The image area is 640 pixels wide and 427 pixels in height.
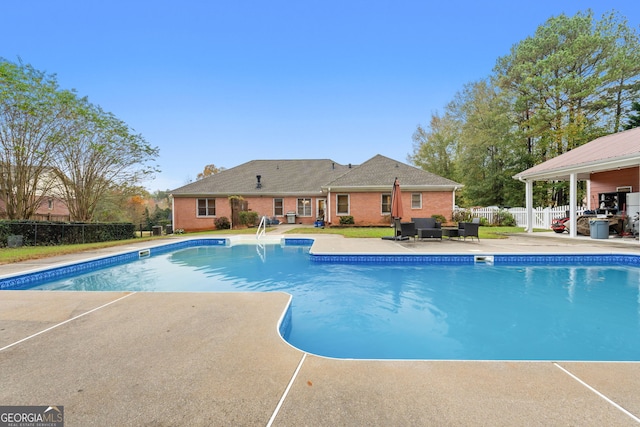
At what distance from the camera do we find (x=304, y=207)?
2430 centimetres

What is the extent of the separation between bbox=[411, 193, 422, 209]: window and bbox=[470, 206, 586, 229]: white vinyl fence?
3713 mm

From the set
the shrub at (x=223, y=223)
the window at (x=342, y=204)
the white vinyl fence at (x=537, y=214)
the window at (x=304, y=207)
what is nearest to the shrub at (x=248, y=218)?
the shrub at (x=223, y=223)

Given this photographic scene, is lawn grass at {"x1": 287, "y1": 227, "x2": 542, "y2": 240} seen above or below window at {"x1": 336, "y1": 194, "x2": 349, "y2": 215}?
below

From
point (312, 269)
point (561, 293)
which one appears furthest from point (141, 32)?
point (561, 293)

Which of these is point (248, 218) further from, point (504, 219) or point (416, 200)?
point (504, 219)

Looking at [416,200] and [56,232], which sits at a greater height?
[416,200]

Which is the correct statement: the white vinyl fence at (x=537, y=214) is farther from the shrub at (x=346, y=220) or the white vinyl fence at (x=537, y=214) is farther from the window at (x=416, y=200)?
the shrub at (x=346, y=220)

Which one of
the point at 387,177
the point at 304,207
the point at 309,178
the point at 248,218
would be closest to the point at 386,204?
the point at 387,177

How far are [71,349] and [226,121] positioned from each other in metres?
26.4

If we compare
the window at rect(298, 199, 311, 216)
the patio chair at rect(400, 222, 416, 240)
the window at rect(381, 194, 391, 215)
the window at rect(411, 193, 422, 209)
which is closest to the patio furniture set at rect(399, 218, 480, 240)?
the patio chair at rect(400, 222, 416, 240)

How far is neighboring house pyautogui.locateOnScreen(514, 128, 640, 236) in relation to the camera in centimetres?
1147

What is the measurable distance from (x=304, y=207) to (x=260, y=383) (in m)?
22.2

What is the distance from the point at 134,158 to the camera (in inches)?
771

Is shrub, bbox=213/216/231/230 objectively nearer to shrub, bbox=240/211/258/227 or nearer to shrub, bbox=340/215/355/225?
shrub, bbox=240/211/258/227
